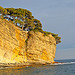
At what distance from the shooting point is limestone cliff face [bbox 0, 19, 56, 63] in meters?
32.8

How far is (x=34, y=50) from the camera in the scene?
41.2m

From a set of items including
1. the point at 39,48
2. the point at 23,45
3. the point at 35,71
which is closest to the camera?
the point at 35,71

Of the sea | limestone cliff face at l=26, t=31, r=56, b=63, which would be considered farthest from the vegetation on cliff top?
the sea

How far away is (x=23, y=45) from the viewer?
3962 cm

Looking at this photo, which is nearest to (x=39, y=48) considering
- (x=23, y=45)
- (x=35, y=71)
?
(x=23, y=45)

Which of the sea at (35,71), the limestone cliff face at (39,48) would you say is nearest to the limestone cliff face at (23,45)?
the limestone cliff face at (39,48)

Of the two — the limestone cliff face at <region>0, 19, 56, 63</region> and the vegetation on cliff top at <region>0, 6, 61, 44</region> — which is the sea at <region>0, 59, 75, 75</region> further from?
the vegetation on cliff top at <region>0, 6, 61, 44</region>

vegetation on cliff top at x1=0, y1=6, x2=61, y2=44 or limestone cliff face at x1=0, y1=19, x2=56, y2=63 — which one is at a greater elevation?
vegetation on cliff top at x1=0, y1=6, x2=61, y2=44

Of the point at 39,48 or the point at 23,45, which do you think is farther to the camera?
the point at 39,48

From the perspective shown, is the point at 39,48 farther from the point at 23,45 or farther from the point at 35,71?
the point at 35,71

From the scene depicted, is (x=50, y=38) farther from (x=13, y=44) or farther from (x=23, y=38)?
(x=13, y=44)

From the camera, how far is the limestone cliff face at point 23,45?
32844 millimetres

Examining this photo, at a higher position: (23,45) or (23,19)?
(23,19)

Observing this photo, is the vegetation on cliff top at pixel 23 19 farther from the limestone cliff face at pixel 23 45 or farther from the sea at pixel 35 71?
the sea at pixel 35 71
